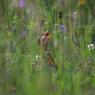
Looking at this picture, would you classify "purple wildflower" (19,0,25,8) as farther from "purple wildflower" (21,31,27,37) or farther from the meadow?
"purple wildflower" (21,31,27,37)

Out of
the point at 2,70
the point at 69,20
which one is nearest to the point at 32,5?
the point at 69,20

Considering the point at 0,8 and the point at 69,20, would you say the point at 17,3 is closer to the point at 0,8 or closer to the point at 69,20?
the point at 69,20

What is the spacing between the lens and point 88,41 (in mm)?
3053

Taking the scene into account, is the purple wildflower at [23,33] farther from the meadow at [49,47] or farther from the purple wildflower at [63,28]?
the purple wildflower at [63,28]

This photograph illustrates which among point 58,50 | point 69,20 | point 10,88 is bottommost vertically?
point 10,88

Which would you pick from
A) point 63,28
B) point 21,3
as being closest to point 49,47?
point 63,28

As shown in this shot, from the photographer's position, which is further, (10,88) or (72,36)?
(72,36)

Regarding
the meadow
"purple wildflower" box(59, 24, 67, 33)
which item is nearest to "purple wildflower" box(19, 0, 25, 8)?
the meadow

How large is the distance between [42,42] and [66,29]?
228 millimetres

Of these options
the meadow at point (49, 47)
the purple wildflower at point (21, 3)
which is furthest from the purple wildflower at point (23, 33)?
the purple wildflower at point (21, 3)

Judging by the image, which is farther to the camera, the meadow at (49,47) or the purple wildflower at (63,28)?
the purple wildflower at (63,28)

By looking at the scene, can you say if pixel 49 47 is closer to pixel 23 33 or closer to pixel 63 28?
pixel 63 28

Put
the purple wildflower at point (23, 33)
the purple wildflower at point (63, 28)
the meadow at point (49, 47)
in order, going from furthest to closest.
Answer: the purple wildflower at point (23, 33) < the purple wildflower at point (63, 28) < the meadow at point (49, 47)

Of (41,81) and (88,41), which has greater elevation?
(88,41)
